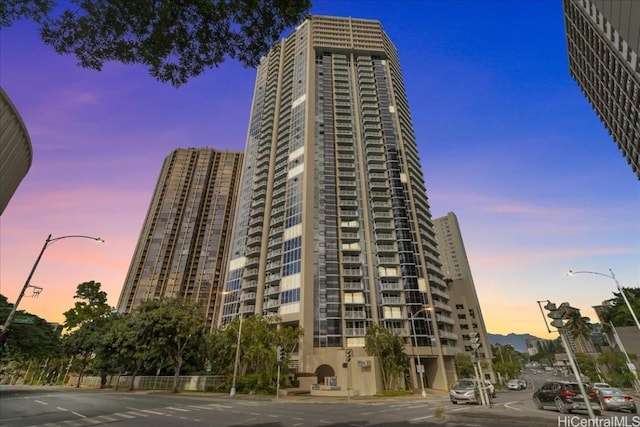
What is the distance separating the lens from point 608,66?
194 ft

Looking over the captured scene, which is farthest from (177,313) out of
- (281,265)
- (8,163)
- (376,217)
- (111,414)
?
(376,217)

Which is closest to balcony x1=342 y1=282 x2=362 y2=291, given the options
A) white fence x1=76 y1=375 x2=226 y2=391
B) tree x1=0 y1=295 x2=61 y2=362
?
white fence x1=76 y1=375 x2=226 y2=391

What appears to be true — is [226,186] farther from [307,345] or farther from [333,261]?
[307,345]

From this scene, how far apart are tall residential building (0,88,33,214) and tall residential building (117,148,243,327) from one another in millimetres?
118165

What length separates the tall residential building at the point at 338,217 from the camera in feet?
188

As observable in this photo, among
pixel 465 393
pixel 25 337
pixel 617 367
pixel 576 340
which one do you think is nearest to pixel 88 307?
pixel 25 337

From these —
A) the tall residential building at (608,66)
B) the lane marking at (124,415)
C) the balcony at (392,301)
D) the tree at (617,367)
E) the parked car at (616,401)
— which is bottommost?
the lane marking at (124,415)

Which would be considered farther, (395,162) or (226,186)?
(226,186)

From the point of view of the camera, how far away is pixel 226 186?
142750 millimetres

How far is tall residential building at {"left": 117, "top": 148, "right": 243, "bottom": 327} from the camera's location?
385 feet

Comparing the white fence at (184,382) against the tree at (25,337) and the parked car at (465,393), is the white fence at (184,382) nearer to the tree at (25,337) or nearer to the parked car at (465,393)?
the tree at (25,337)

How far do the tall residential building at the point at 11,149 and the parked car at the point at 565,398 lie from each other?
22.3 m

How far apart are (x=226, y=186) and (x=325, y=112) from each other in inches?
3012


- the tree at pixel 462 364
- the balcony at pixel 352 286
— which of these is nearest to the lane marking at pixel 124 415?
the balcony at pixel 352 286
